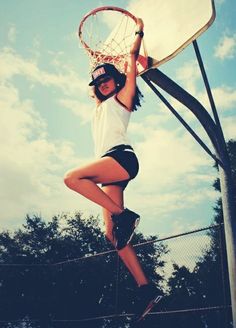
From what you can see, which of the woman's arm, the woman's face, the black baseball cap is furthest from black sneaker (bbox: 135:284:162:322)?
the black baseball cap

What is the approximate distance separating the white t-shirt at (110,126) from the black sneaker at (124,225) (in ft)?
1.87

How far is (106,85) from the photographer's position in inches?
125

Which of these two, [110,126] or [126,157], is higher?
[110,126]

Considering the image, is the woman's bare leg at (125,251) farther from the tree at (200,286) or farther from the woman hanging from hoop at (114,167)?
the tree at (200,286)

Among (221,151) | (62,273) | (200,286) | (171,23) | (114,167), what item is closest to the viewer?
(114,167)

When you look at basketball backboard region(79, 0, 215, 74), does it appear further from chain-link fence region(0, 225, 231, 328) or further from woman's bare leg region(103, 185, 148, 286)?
chain-link fence region(0, 225, 231, 328)

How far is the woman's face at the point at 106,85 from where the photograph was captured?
3.14 m

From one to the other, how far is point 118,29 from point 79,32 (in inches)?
22.0

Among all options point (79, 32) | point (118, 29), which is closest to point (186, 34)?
point (118, 29)

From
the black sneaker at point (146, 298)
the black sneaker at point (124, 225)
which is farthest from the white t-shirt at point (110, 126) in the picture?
the black sneaker at point (146, 298)

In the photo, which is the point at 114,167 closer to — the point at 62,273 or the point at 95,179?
the point at 95,179

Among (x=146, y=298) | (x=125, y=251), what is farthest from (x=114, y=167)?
(x=146, y=298)

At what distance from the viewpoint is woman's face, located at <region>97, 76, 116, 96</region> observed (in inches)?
124

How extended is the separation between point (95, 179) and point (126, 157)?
0.32 metres
